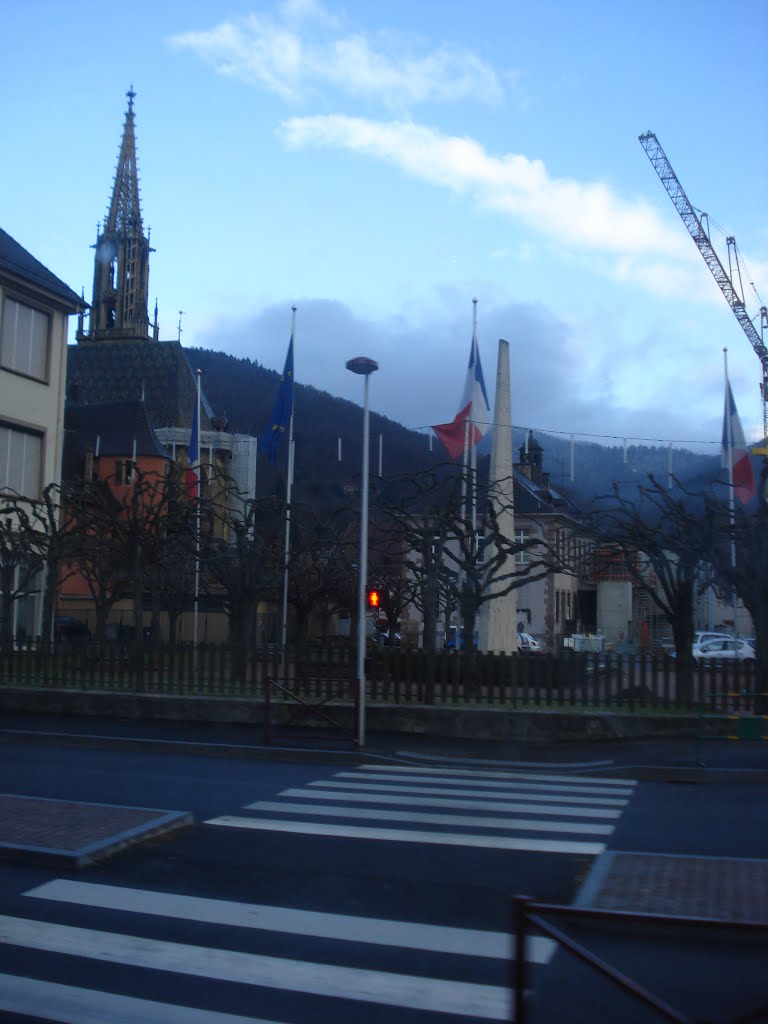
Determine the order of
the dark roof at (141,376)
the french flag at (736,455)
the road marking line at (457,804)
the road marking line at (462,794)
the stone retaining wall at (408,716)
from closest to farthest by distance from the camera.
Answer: the road marking line at (457,804), the road marking line at (462,794), the stone retaining wall at (408,716), the french flag at (736,455), the dark roof at (141,376)

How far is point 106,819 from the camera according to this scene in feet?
31.2

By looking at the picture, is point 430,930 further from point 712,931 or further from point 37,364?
point 37,364

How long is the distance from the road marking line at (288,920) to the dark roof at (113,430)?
57388mm

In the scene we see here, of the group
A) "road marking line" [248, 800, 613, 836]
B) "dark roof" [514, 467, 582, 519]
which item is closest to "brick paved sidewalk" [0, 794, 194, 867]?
"road marking line" [248, 800, 613, 836]

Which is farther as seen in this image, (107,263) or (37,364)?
(107,263)

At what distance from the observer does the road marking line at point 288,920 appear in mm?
6238

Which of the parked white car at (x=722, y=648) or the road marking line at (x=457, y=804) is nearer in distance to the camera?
the road marking line at (x=457, y=804)

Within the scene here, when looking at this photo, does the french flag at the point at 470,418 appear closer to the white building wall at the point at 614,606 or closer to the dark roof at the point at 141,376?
the white building wall at the point at 614,606

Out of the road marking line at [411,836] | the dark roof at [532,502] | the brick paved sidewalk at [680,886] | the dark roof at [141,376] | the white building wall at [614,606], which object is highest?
the dark roof at [141,376]

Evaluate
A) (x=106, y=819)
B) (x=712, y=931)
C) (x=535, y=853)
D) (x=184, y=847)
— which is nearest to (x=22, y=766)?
(x=106, y=819)

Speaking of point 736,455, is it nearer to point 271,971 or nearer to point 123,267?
point 271,971

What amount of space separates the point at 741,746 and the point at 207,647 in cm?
1053

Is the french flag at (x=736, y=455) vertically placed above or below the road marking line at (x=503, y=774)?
above

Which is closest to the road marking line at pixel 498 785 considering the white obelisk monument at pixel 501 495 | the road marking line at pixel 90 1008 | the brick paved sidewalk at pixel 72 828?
the brick paved sidewalk at pixel 72 828
